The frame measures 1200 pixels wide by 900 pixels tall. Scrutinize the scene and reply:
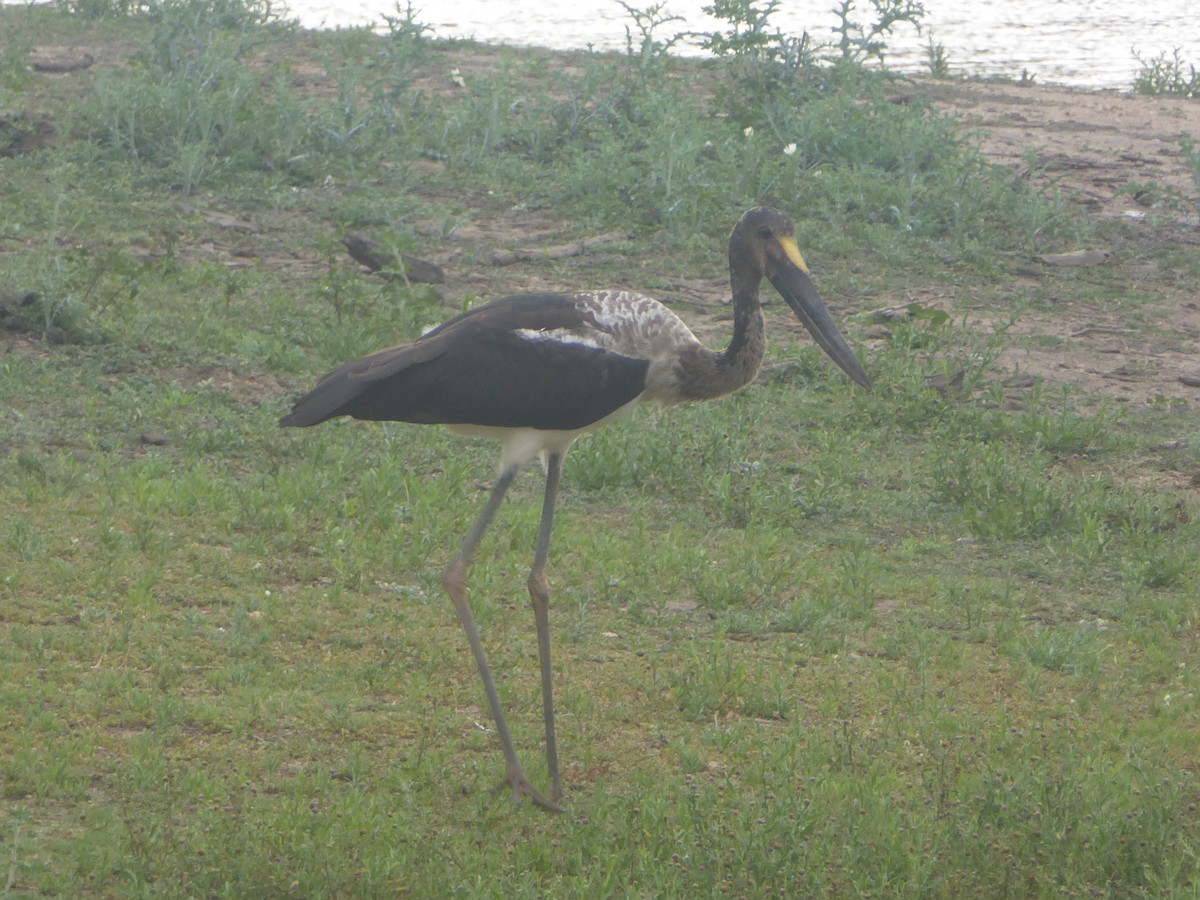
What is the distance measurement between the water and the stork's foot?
11960 mm

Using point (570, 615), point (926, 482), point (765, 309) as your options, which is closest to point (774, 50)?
point (765, 309)

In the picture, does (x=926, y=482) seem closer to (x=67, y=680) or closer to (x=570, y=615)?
(x=570, y=615)

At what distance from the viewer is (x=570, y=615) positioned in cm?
559

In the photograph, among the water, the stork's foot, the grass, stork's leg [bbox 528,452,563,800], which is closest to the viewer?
the grass

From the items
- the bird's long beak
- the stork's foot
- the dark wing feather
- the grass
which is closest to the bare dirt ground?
the grass

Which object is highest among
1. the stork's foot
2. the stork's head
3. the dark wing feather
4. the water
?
the water

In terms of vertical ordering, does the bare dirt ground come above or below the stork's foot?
above

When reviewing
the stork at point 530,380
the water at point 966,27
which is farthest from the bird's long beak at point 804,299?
the water at point 966,27

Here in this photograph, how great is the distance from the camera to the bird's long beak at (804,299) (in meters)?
5.25

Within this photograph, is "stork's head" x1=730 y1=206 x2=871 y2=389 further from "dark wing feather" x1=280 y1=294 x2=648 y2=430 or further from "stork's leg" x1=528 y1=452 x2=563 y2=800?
"stork's leg" x1=528 y1=452 x2=563 y2=800

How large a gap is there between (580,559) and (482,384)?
1.40 m

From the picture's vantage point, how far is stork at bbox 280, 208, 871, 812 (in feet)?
15.5

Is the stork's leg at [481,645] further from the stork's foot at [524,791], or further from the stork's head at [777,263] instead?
the stork's head at [777,263]

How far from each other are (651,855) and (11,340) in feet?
15.3
